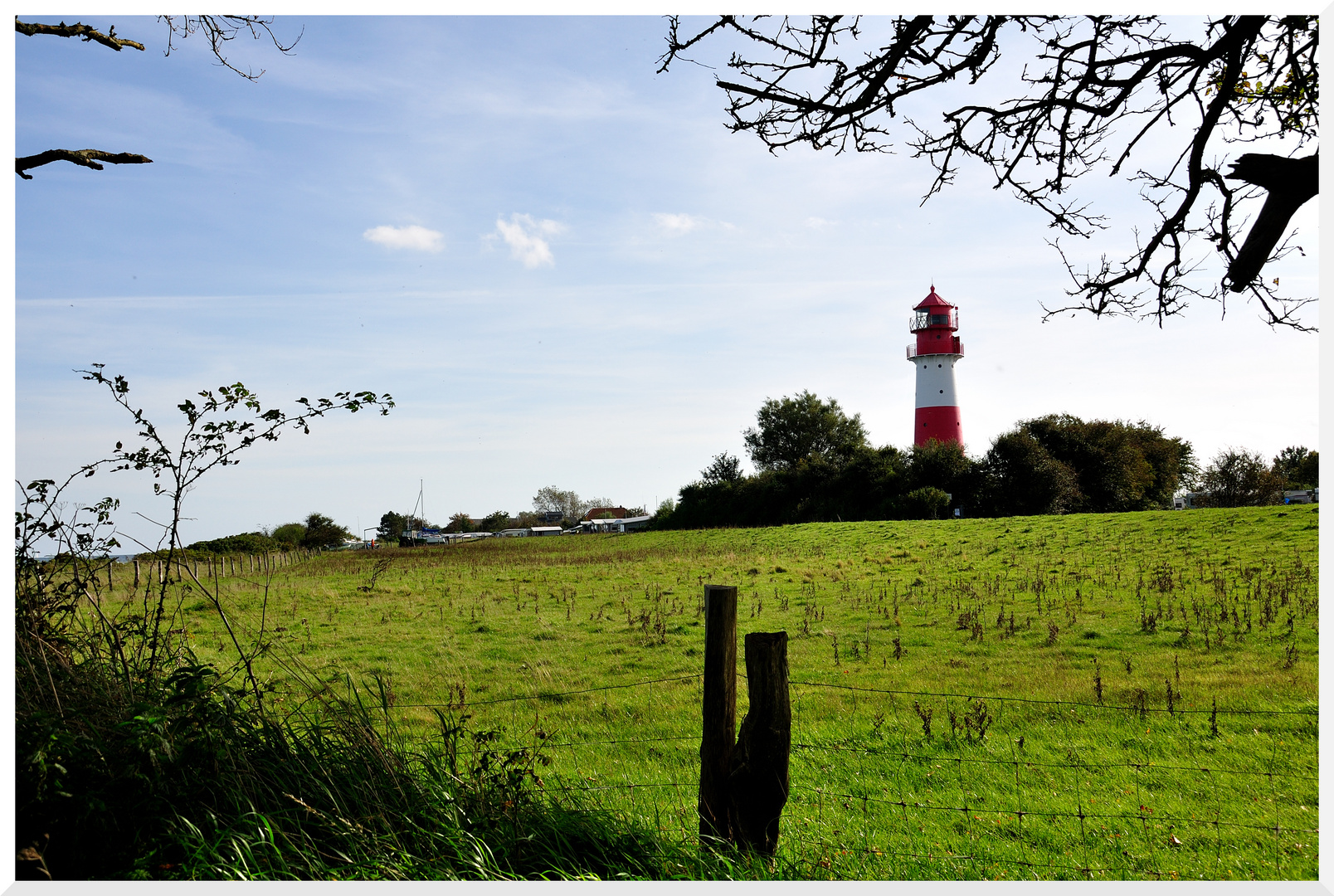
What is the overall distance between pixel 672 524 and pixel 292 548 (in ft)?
72.0

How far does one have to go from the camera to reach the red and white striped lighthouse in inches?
1783

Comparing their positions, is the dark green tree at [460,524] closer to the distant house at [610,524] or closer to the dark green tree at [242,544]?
the distant house at [610,524]

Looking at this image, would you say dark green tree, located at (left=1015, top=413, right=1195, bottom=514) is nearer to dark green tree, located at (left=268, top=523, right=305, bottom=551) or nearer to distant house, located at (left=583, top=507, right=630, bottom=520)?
dark green tree, located at (left=268, top=523, right=305, bottom=551)

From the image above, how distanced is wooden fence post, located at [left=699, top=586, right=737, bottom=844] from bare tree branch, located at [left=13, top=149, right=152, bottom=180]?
13.2 feet

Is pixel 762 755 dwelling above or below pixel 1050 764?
above

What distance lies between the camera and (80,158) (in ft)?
15.3

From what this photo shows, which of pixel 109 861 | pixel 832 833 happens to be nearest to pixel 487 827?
pixel 109 861

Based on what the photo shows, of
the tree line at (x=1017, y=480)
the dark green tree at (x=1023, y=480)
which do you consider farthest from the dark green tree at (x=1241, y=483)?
the dark green tree at (x=1023, y=480)

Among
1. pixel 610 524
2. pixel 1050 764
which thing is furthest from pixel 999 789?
pixel 610 524

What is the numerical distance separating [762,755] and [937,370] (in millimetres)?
44659

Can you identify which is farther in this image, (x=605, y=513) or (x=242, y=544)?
(x=605, y=513)

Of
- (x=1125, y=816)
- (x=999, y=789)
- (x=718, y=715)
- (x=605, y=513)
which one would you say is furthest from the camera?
(x=605, y=513)

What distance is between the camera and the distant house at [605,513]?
102125 mm

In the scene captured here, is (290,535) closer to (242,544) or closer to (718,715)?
(242,544)
